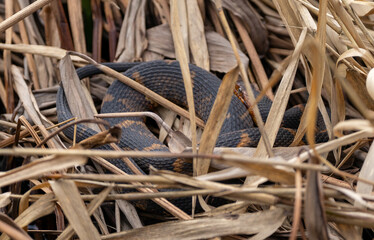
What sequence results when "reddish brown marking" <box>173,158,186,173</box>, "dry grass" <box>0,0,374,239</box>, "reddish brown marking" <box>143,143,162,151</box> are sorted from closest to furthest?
1. "dry grass" <box>0,0,374,239</box>
2. "reddish brown marking" <box>173,158,186,173</box>
3. "reddish brown marking" <box>143,143,162,151</box>

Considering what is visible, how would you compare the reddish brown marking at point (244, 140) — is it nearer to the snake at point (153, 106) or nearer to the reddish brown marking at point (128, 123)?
the snake at point (153, 106)

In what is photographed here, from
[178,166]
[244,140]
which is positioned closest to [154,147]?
[178,166]

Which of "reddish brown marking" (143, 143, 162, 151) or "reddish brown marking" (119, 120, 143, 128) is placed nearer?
"reddish brown marking" (143, 143, 162, 151)

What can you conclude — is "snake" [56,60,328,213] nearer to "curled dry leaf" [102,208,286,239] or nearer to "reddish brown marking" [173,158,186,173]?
"reddish brown marking" [173,158,186,173]

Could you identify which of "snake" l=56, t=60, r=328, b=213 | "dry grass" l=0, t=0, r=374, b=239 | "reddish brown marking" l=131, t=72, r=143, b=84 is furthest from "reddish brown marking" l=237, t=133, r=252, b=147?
"reddish brown marking" l=131, t=72, r=143, b=84

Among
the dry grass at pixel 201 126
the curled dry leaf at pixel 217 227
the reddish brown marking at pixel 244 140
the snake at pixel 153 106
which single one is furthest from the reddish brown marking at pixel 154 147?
the curled dry leaf at pixel 217 227

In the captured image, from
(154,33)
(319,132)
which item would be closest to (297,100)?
(319,132)
